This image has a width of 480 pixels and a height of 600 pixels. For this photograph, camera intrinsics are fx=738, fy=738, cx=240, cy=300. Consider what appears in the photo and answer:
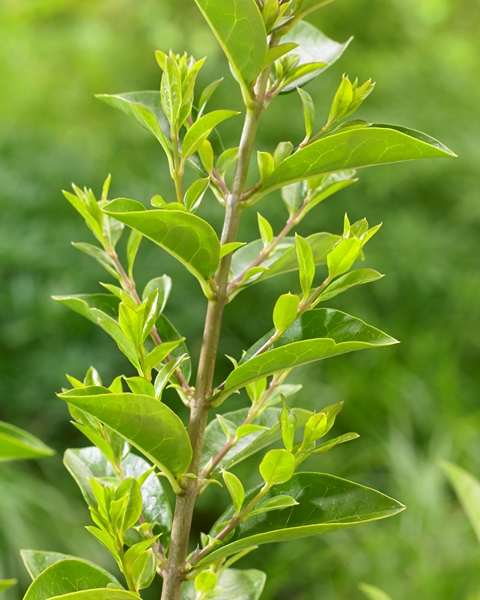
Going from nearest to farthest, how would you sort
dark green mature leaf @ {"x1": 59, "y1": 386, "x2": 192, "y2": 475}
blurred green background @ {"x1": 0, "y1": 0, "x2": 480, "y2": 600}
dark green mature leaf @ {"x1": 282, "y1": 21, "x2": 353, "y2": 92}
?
1. dark green mature leaf @ {"x1": 59, "y1": 386, "x2": 192, "y2": 475}
2. dark green mature leaf @ {"x1": 282, "y1": 21, "x2": 353, "y2": 92}
3. blurred green background @ {"x1": 0, "y1": 0, "x2": 480, "y2": 600}

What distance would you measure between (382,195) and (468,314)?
0.40m

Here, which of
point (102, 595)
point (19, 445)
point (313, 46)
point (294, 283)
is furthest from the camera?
point (294, 283)

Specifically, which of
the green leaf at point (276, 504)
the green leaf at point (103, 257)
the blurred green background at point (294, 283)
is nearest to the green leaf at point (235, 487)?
the green leaf at point (276, 504)

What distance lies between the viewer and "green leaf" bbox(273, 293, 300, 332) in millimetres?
281

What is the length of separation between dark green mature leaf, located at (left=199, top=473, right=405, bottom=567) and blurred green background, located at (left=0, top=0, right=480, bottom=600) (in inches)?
38.0

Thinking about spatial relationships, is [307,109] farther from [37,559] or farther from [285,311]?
[37,559]

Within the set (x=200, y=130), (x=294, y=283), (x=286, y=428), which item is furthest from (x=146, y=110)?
(x=294, y=283)

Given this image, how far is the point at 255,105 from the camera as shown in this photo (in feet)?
0.99

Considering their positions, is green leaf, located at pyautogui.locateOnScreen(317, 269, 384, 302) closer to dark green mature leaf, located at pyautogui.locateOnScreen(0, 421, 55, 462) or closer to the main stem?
the main stem

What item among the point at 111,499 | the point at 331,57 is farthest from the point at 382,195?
the point at 111,499

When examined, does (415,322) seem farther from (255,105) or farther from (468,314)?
(255,105)

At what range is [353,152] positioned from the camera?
0.97 feet

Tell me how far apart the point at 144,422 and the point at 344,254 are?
0.33 feet

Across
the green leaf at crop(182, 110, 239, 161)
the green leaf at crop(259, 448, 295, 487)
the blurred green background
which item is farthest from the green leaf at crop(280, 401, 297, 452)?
the blurred green background
